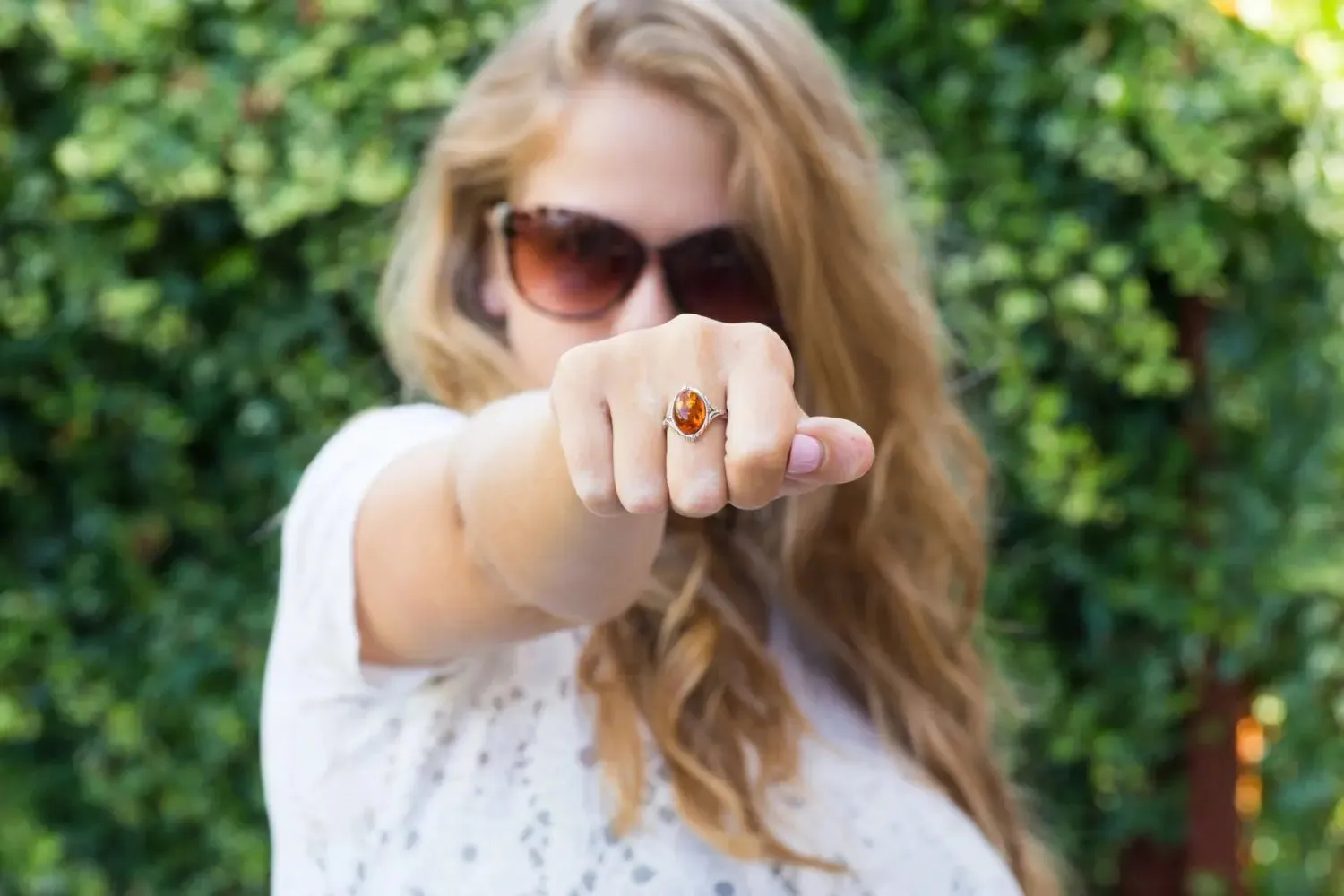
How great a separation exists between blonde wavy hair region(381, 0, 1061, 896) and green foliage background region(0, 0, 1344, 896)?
0.39 metres

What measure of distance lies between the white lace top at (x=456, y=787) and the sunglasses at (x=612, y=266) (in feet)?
0.53

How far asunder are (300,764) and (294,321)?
98 centimetres

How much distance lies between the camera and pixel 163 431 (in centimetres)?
182

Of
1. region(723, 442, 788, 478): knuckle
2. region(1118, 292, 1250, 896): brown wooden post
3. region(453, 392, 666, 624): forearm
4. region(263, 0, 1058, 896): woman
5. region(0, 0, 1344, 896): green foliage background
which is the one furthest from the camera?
region(1118, 292, 1250, 896): brown wooden post

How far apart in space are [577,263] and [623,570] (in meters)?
0.39

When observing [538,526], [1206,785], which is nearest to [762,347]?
[538,526]

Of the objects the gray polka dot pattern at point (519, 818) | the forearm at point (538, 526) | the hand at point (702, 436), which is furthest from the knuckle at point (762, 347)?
the gray polka dot pattern at point (519, 818)

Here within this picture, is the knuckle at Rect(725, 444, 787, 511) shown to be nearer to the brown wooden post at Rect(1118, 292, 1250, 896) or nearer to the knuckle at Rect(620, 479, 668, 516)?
the knuckle at Rect(620, 479, 668, 516)

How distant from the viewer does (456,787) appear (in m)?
0.99

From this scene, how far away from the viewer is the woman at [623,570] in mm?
870

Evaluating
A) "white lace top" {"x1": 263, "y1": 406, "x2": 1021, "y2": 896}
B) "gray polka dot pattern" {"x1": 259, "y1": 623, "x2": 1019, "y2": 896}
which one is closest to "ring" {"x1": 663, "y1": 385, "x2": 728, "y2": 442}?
"white lace top" {"x1": 263, "y1": 406, "x2": 1021, "y2": 896}

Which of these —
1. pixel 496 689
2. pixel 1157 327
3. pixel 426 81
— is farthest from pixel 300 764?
pixel 1157 327

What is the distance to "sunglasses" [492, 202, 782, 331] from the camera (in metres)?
1.03

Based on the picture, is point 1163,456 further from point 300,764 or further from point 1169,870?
point 300,764
